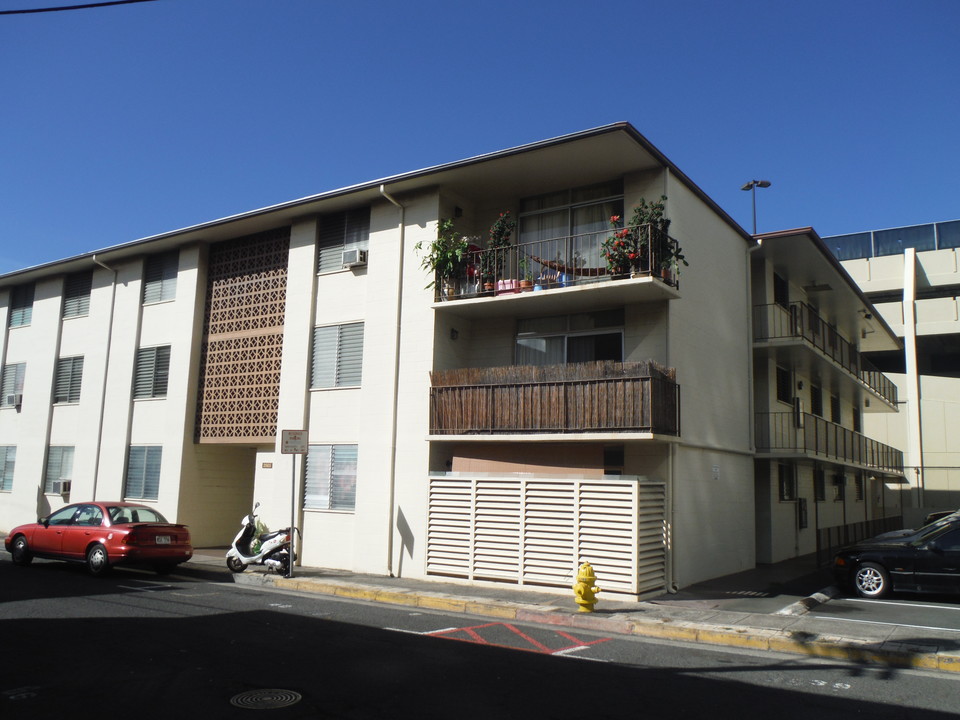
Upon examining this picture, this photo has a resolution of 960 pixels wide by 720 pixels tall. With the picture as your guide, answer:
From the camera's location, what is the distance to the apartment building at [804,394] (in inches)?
749

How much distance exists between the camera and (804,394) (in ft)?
76.1

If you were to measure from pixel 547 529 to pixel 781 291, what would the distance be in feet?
38.4

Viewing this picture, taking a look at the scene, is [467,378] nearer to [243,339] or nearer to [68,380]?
[243,339]

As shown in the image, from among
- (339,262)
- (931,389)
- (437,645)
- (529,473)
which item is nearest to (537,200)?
(339,262)

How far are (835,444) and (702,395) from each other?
813 cm

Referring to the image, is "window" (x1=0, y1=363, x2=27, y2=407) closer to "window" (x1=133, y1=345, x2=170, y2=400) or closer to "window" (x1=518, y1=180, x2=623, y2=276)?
"window" (x1=133, y1=345, x2=170, y2=400)

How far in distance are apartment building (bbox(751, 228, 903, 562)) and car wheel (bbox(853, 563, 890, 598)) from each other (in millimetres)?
3386

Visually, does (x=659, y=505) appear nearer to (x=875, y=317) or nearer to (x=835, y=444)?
(x=835, y=444)

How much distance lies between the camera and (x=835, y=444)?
2167 centimetres

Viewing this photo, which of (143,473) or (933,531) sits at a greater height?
(143,473)

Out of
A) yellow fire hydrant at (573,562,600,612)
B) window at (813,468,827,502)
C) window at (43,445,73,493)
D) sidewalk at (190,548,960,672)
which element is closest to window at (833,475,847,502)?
window at (813,468,827,502)

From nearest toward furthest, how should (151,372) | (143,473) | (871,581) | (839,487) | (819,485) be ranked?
(871,581) → (143,473) → (151,372) → (819,485) → (839,487)

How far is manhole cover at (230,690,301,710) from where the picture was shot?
258 inches

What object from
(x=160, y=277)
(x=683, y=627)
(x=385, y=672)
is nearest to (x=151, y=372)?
(x=160, y=277)
